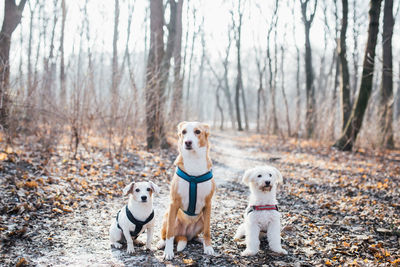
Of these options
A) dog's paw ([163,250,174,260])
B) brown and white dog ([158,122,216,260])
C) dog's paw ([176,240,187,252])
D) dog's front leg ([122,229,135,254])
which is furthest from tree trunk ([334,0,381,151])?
dog's front leg ([122,229,135,254])

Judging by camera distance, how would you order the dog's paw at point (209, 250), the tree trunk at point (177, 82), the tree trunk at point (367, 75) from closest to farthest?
the dog's paw at point (209, 250) < the tree trunk at point (367, 75) < the tree trunk at point (177, 82)

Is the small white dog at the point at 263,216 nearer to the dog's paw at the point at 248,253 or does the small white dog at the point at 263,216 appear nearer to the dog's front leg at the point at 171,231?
the dog's paw at the point at 248,253

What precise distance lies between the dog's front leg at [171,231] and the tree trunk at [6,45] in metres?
4.52

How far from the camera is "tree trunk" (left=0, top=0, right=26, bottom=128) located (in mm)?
5953

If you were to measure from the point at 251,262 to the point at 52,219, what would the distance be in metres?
3.07

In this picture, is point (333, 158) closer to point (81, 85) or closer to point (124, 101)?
point (124, 101)

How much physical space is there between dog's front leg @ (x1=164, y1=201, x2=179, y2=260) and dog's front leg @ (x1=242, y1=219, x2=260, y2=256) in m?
0.90

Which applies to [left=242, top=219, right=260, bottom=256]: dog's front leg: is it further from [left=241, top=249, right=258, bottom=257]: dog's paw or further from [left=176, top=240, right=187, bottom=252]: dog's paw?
[left=176, top=240, right=187, bottom=252]: dog's paw

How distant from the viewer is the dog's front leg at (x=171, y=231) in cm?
349

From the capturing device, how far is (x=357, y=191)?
257 inches

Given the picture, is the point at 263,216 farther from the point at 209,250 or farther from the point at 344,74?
the point at 344,74

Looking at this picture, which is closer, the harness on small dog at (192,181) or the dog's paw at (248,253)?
the harness on small dog at (192,181)

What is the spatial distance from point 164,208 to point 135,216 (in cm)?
216

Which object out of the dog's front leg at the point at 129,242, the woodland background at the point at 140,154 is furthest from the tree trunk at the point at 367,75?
the dog's front leg at the point at 129,242
